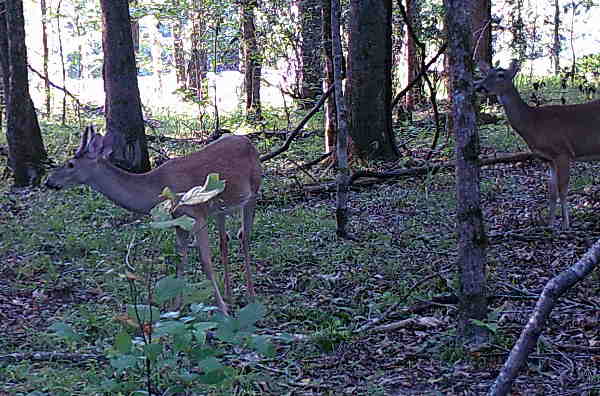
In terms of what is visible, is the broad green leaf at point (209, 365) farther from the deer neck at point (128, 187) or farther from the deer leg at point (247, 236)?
the deer neck at point (128, 187)

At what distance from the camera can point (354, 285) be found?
6.28 meters

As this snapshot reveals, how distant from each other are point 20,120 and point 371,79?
4.88m

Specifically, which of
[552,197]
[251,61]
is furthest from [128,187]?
[251,61]

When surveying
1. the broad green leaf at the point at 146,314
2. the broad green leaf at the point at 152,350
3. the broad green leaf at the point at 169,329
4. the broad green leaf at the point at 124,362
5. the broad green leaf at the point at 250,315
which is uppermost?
the broad green leaf at the point at 250,315

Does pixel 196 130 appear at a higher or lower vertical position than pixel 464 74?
lower

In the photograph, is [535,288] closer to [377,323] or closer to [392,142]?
[377,323]

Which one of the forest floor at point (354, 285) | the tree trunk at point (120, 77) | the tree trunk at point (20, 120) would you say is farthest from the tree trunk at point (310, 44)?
the forest floor at point (354, 285)

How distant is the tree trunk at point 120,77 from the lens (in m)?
10.1

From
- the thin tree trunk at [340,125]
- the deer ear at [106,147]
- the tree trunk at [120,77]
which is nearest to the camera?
the deer ear at [106,147]

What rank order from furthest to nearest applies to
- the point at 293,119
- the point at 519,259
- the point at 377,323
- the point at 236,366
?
the point at 293,119 < the point at 519,259 < the point at 377,323 < the point at 236,366

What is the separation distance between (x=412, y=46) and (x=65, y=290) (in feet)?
33.1

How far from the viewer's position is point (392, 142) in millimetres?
10773

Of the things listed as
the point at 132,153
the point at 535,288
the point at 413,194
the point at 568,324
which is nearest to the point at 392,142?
the point at 413,194

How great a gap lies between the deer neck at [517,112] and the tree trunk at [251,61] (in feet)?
23.7
